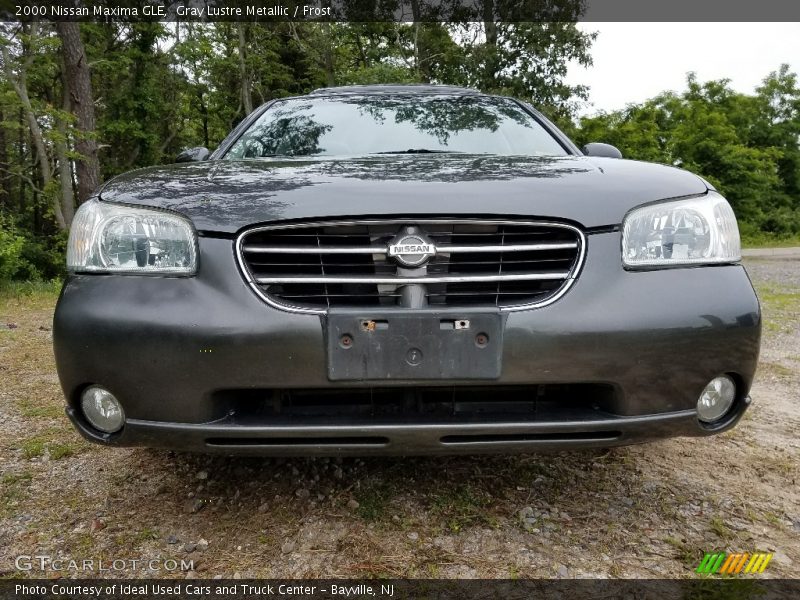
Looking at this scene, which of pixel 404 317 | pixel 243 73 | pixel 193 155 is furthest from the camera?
pixel 243 73

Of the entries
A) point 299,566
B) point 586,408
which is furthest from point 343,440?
point 586,408

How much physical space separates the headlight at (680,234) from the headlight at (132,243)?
1167 millimetres

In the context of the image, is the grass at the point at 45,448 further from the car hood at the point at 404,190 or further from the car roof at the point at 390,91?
the car roof at the point at 390,91

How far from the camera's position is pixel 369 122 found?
254 centimetres

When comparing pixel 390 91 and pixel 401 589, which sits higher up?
pixel 390 91

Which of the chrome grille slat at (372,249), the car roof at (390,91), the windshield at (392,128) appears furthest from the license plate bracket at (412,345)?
the car roof at (390,91)

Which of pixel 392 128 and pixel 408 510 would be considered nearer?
pixel 408 510

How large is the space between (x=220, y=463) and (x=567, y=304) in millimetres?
1407

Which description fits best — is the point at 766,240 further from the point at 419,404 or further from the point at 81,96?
the point at 419,404

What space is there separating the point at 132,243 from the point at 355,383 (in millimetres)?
729

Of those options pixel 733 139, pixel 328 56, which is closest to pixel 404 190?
pixel 328 56

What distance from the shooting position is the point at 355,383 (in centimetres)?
136

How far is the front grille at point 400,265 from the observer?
56.0 inches

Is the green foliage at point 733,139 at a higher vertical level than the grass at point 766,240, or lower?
higher
